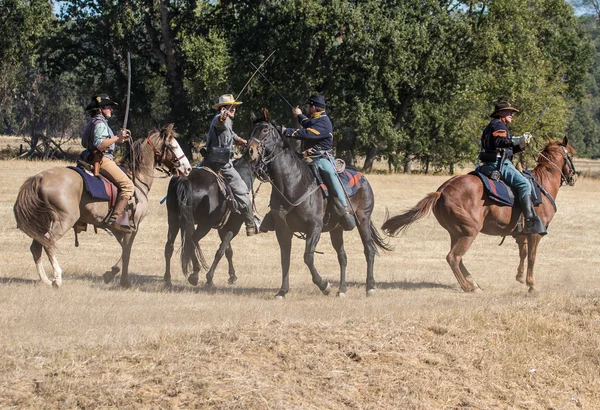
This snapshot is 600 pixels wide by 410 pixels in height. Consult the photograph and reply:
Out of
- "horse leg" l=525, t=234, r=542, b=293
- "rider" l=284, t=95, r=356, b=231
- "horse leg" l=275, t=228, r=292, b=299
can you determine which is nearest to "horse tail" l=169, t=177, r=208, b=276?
"horse leg" l=275, t=228, r=292, b=299

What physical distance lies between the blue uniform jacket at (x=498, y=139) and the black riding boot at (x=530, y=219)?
0.84 meters

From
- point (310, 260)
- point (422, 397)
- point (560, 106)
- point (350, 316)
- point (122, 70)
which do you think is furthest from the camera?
point (560, 106)

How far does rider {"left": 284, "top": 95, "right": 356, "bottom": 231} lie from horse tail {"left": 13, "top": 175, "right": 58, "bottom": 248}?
3.94 metres

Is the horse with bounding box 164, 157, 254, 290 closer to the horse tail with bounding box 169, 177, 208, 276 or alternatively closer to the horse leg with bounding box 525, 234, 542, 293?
the horse tail with bounding box 169, 177, 208, 276

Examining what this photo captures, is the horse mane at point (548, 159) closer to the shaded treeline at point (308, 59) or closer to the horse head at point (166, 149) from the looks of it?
the horse head at point (166, 149)

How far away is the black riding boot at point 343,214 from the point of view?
14.3 m

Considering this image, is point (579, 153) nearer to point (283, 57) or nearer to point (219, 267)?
point (283, 57)

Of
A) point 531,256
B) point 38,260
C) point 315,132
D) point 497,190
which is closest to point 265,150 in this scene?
point 315,132

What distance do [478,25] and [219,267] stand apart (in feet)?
107

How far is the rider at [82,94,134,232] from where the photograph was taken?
44.0 ft

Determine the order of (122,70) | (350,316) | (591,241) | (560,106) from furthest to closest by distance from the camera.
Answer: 1. (560,106)
2. (122,70)
3. (591,241)
4. (350,316)

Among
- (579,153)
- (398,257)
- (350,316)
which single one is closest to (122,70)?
(398,257)

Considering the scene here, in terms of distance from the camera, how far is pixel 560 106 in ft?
191

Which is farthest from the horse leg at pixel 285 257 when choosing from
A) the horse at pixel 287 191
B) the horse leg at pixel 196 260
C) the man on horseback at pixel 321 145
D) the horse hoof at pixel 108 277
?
the horse hoof at pixel 108 277
